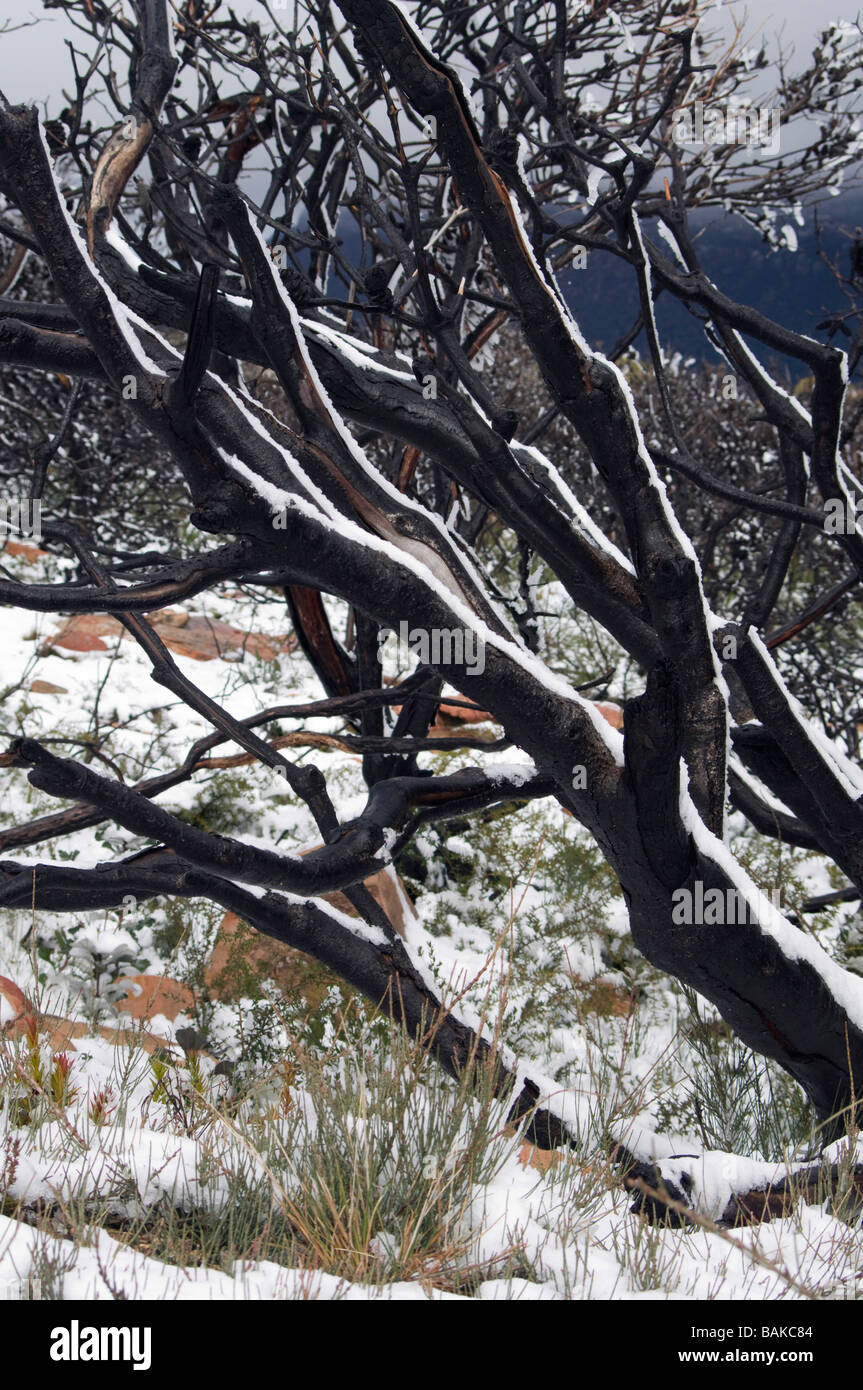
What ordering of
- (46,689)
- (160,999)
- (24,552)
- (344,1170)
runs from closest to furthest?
1. (344,1170)
2. (160,999)
3. (46,689)
4. (24,552)

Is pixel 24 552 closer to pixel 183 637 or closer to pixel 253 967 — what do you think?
pixel 183 637

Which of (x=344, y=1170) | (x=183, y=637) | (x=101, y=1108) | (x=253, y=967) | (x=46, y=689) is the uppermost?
(x=183, y=637)

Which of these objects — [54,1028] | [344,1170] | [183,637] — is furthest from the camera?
[183,637]

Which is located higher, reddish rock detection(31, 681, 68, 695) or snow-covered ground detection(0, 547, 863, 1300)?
reddish rock detection(31, 681, 68, 695)

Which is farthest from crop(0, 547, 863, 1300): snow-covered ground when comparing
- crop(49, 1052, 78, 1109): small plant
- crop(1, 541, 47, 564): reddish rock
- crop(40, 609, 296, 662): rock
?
crop(1, 541, 47, 564): reddish rock

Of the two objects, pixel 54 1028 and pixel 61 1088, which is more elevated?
pixel 54 1028

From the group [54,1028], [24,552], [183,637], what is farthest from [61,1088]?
[24,552]

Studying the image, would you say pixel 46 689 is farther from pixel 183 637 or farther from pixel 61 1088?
pixel 61 1088

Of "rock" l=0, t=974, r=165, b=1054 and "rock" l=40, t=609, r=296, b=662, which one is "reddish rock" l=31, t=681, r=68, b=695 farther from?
"rock" l=0, t=974, r=165, b=1054

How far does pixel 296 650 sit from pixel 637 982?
12.3ft

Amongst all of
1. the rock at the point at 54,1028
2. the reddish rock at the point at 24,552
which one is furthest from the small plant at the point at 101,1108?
the reddish rock at the point at 24,552

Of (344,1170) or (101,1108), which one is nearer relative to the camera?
(344,1170)
